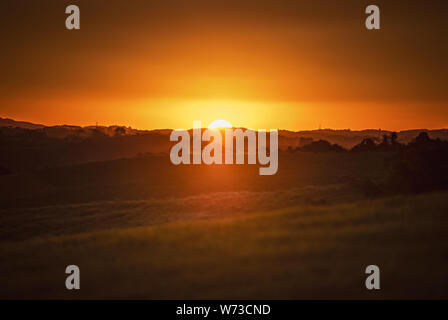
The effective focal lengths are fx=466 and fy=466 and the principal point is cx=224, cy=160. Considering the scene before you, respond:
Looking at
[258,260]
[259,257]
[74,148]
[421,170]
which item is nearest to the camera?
[258,260]

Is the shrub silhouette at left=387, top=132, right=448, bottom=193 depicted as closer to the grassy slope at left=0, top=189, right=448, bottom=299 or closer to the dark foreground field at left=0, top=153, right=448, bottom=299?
the dark foreground field at left=0, top=153, right=448, bottom=299

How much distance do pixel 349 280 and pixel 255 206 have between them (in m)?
21.5

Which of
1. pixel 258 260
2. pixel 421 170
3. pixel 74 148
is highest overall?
pixel 74 148

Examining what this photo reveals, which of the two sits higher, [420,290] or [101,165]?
[101,165]

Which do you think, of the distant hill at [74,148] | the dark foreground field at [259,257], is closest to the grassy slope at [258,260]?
the dark foreground field at [259,257]

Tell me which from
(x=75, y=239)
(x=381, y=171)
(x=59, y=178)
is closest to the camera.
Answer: (x=75, y=239)

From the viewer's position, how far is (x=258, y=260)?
11.6 meters

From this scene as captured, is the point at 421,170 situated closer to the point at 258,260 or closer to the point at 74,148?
the point at 258,260

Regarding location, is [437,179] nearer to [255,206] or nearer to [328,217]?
[255,206]

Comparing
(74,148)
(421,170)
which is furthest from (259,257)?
(74,148)

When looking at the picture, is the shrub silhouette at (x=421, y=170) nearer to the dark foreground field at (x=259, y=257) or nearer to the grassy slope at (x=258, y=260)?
the dark foreground field at (x=259, y=257)

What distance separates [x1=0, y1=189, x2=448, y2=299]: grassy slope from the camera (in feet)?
32.5

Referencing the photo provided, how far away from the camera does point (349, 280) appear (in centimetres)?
997
